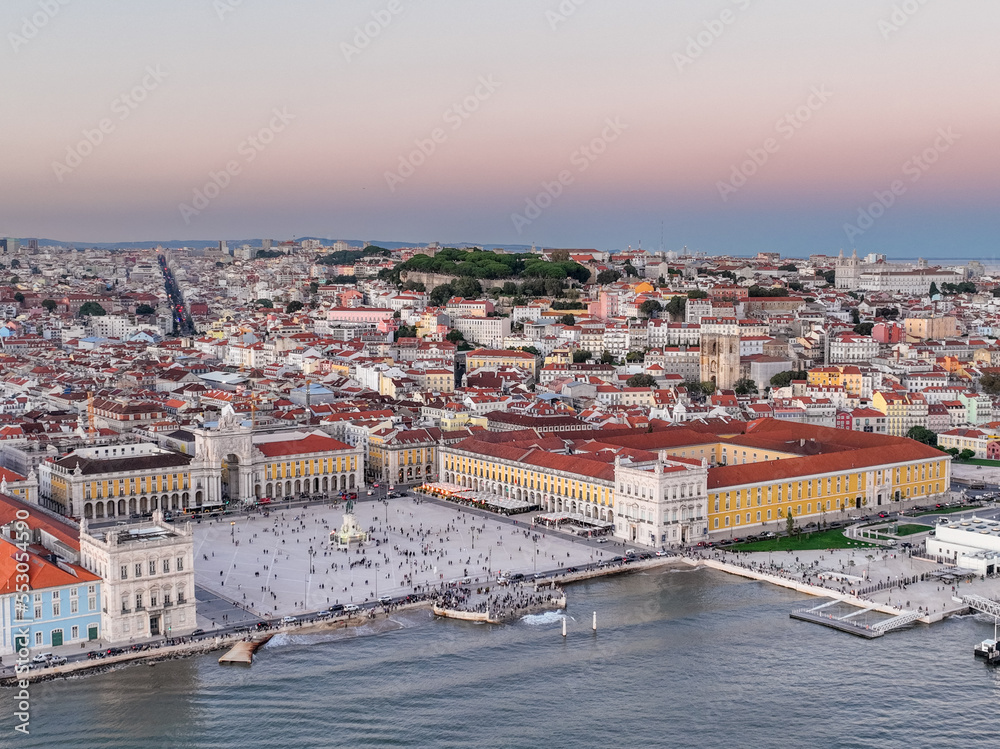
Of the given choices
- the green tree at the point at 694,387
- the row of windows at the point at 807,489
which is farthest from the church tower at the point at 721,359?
the row of windows at the point at 807,489

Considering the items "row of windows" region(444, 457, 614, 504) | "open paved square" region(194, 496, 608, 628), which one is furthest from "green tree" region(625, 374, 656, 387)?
"open paved square" region(194, 496, 608, 628)

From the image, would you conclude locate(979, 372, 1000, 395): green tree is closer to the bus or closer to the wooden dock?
the bus

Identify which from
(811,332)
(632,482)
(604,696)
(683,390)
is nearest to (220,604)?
(604,696)

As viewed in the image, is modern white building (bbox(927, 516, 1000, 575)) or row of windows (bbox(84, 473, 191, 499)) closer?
modern white building (bbox(927, 516, 1000, 575))

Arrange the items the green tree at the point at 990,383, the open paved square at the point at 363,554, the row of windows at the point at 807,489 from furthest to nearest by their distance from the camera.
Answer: the green tree at the point at 990,383
the row of windows at the point at 807,489
the open paved square at the point at 363,554

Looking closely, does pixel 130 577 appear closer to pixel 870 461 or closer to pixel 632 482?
pixel 632 482

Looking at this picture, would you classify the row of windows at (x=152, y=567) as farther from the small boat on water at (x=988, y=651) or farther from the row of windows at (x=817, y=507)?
the small boat on water at (x=988, y=651)
